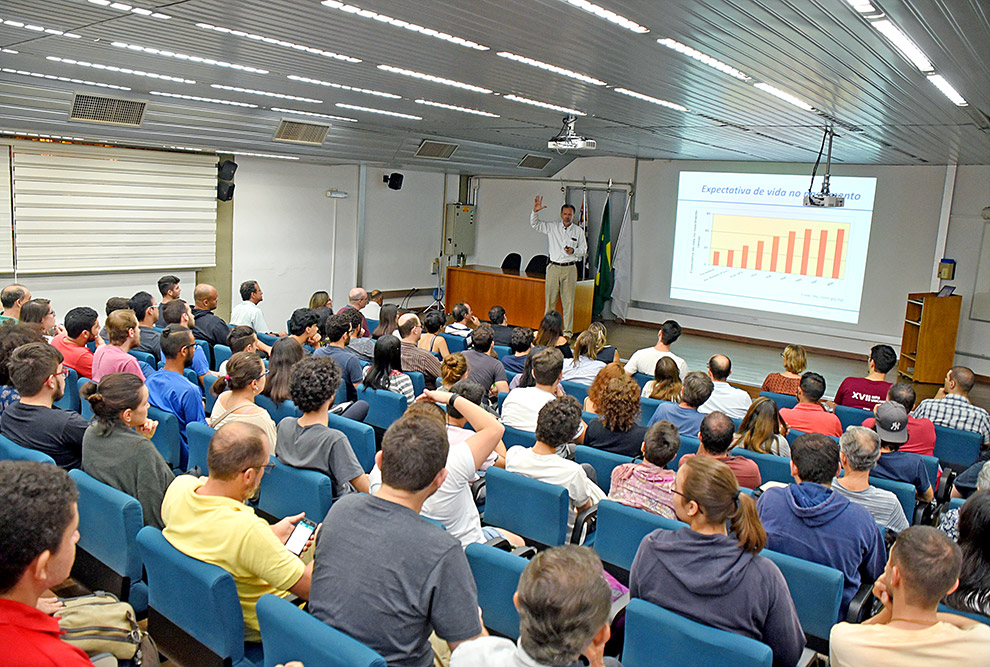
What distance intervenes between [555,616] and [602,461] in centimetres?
256

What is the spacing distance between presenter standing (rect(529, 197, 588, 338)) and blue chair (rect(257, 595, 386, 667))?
1053 cm

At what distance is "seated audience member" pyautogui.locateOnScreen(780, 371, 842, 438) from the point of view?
211 inches

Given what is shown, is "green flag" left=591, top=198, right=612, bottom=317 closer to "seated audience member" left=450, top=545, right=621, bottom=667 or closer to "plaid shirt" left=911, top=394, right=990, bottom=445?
"plaid shirt" left=911, top=394, right=990, bottom=445

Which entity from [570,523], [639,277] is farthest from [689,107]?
[639,277]

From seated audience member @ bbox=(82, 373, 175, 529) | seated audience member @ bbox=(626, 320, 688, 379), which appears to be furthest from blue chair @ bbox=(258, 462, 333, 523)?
seated audience member @ bbox=(626, 320, 688, 379)

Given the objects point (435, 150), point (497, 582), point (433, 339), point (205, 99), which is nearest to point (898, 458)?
point (497, 582)

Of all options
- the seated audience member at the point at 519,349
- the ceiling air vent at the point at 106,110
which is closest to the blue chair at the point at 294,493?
the seated audience member at the point at 519,349

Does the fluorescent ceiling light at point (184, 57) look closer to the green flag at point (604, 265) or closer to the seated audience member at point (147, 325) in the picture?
the seated audience member at point (147, 325)

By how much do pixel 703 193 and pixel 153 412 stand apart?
11.5 m

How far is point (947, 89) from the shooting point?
539 centimetres

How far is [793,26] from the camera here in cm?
398

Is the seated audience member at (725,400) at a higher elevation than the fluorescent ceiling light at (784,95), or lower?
lower

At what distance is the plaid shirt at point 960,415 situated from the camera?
18.8 feet

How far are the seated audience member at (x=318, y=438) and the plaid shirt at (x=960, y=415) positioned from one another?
4647 mm
